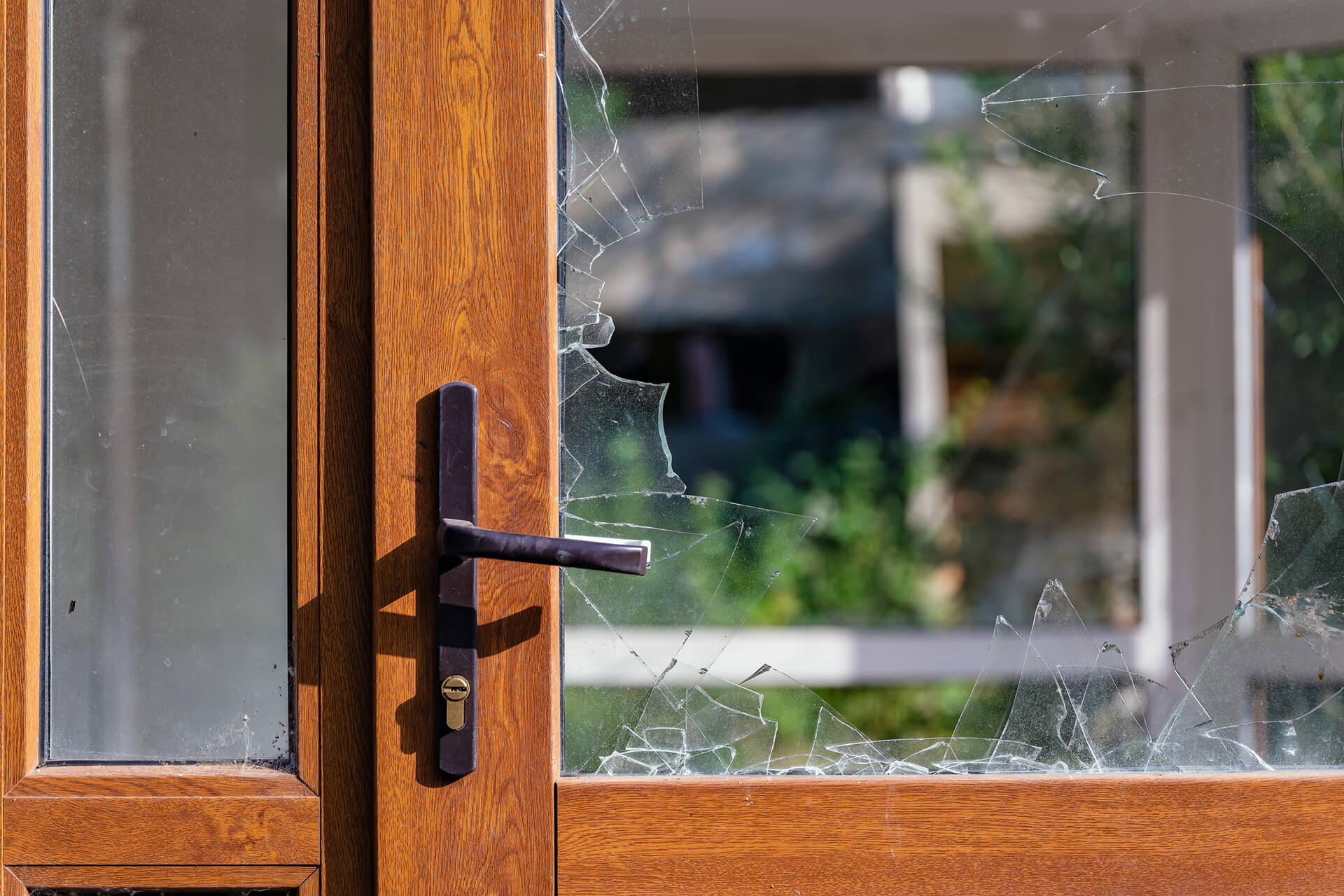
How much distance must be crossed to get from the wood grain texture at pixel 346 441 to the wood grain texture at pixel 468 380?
3 centimetres

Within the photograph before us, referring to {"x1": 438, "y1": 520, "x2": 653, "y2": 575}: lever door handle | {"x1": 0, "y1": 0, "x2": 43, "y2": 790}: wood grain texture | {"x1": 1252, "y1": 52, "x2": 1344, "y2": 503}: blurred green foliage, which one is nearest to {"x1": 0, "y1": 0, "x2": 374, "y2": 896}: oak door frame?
{"x1": 0, "y1": 0, "x2": 43, "y2": 790}: wood grain texture

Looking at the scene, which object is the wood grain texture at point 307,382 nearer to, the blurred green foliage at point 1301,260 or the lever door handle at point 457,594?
the lever door handle at point 457,594

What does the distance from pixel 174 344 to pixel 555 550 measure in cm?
38

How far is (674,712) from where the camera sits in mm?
784

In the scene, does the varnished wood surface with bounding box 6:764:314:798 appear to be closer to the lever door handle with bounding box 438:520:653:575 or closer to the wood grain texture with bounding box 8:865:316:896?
the wood grain texture with bounding box 8:865:316:896

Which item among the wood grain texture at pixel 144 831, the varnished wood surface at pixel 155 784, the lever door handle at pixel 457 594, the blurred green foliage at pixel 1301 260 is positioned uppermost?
the blurred green foliage at pixel 1301 260

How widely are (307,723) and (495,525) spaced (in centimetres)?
23

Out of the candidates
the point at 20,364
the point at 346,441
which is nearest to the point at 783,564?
the point at 346,441

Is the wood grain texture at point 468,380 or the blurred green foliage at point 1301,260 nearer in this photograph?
the wood grain texture at point 468,380

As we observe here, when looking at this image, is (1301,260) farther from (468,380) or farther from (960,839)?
(468,380)

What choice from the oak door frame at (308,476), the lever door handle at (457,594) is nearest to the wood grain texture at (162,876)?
the oak door frame at (308,476)

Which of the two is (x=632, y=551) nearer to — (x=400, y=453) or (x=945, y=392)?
(x=400, y=453)

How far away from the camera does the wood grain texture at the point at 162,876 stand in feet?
2.46

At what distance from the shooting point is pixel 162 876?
75 cm
